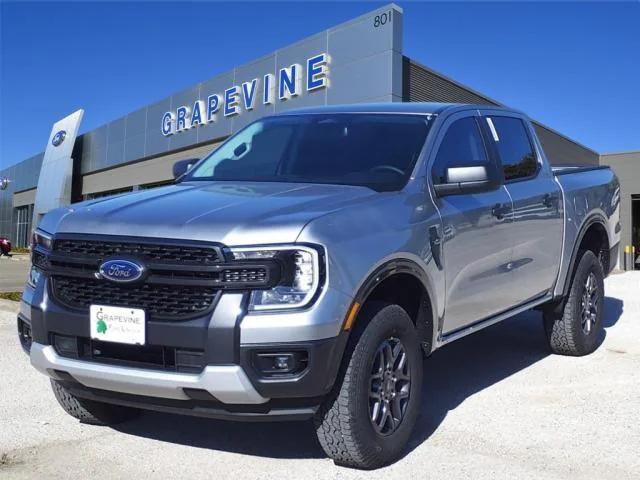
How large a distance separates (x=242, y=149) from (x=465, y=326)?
1913mm

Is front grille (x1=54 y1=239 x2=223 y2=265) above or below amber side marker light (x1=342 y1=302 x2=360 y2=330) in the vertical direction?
above

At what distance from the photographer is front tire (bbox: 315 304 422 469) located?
3068 millimetres

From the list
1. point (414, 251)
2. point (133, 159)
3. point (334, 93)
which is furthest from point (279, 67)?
point (414, 251)

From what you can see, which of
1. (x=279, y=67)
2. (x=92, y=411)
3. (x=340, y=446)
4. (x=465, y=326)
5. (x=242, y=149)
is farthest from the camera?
(x=279, y=67)

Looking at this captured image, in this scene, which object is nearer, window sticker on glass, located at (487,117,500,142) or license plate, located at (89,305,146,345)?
license plate, located at (89,305,146,345)

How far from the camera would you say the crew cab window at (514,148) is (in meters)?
4.96

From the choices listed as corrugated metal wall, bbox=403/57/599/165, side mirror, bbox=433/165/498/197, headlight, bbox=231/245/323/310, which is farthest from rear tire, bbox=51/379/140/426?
corrugated metal wall, bbox=403/57/599/165

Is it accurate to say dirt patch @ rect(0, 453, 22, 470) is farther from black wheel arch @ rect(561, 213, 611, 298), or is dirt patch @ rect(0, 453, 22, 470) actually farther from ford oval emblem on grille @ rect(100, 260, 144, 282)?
black wheel arch @ rect(561, 213, 611, 298)

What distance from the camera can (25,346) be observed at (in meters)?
3.46

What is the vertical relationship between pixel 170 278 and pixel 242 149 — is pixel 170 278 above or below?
below

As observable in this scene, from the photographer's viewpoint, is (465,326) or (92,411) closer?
(92,411)

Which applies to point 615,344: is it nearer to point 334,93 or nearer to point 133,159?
point 334,93

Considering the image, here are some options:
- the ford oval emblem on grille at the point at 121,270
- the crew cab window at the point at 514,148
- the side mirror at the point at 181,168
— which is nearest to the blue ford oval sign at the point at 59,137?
the side mirror at the point at 181,168

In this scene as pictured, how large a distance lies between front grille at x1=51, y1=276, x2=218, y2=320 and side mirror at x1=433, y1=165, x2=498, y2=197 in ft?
Answer: 5.31
